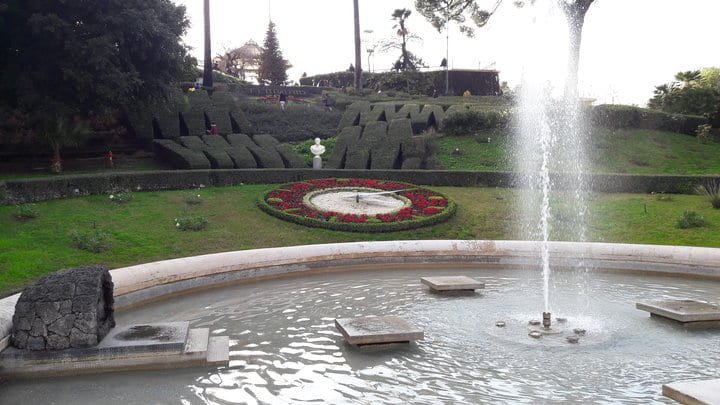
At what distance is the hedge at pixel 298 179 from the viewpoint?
16.0m

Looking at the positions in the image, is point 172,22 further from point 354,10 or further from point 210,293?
point 354,10

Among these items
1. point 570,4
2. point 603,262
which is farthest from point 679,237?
point 570,4

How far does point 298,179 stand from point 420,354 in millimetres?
12981

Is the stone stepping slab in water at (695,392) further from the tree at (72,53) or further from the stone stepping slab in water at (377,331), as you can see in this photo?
the tree at (72,53)

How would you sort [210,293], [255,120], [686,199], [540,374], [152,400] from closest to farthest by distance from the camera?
[152,400], [540,374], [210,293], [686,199], [255,120]

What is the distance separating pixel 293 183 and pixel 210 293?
8.55 meters

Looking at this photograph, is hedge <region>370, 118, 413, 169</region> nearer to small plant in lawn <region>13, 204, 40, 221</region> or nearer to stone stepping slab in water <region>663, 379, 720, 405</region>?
small plant in lawn <region>13, 204, 40, 221</region>

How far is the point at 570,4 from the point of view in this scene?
2803 centimetres

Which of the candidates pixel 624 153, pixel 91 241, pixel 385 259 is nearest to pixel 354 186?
pixel 385 259

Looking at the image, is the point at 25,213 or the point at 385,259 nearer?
the point at 385,259

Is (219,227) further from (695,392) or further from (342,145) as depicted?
(695,392)

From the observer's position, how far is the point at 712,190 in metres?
17.9

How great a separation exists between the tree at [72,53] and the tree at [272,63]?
97.9 feet

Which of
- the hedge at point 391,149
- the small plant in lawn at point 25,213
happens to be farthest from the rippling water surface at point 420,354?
the hedge at point 391,149
